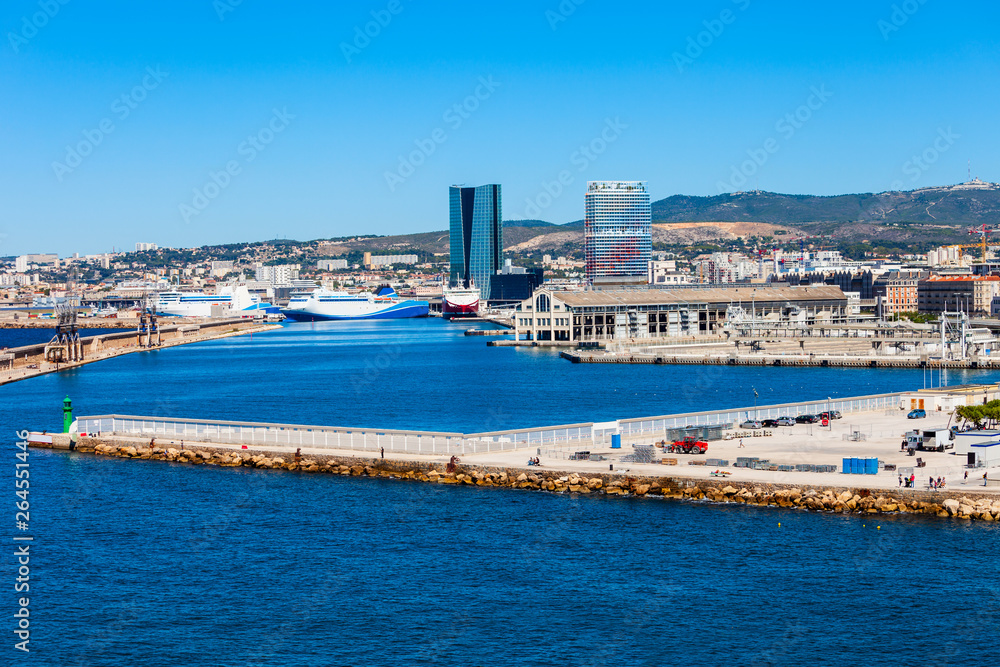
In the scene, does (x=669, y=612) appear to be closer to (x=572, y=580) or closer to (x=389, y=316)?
(x=572, y=580)

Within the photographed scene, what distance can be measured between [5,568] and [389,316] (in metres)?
149

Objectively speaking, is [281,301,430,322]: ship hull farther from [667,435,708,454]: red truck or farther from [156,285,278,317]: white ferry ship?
[667,435,708,454]: red truck

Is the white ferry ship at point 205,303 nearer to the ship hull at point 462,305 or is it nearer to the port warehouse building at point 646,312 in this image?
the ship hull at point 462,305

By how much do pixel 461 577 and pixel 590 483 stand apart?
668cm

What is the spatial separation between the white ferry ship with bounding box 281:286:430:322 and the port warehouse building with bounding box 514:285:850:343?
69731mm

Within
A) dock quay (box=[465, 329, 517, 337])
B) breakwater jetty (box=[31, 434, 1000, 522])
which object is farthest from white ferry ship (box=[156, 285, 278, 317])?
breakwater jetty (box=[31, 434, 1000, 522])

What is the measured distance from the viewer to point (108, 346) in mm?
94688

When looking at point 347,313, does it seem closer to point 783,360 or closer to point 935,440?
point 783,360

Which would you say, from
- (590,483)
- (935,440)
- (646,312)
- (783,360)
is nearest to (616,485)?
(590,483)

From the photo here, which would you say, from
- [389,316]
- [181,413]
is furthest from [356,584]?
[389,316]

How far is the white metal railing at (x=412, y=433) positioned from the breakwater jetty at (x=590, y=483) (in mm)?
957

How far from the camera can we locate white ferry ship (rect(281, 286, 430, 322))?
534ft

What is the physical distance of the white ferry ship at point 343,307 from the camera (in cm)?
16275

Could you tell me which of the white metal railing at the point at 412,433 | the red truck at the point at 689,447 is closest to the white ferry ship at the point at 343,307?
the white metal railing at the point at 412,433
